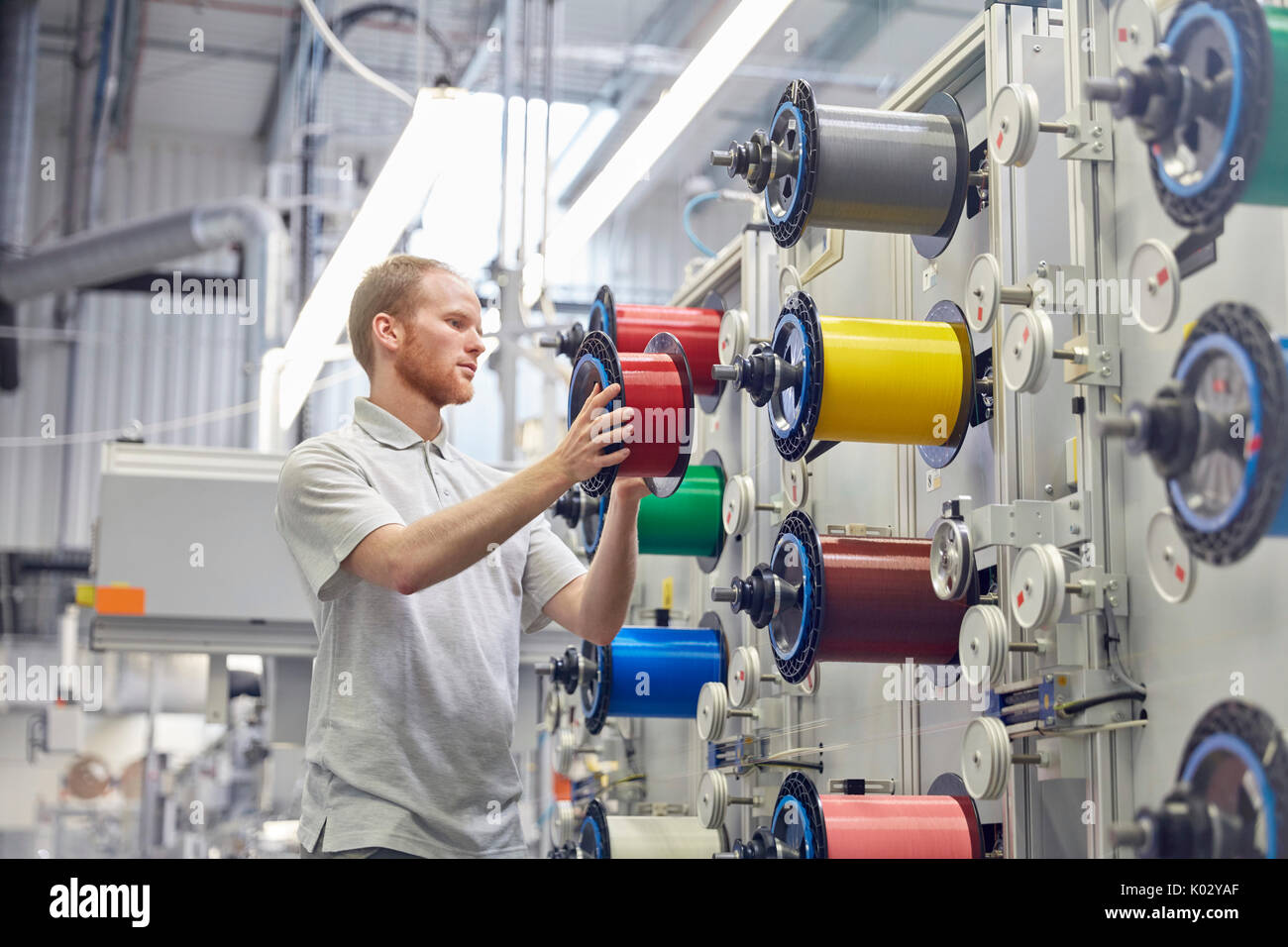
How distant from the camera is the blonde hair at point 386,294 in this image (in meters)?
2.37

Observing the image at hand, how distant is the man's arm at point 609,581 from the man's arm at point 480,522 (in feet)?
0.94

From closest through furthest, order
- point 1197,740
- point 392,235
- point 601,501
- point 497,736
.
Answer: point 1197,740
point 497,736
point 601,501
point 392,235

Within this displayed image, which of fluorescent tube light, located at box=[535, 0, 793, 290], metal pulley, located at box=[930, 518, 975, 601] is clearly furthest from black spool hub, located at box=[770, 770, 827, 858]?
fluorescent tube light, located at box=[535, 0, 793, 290]

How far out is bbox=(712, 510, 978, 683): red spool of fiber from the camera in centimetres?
220

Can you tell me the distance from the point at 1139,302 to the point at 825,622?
749mm

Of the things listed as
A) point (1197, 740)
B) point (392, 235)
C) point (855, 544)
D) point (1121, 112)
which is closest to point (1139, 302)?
point (1121, 112)

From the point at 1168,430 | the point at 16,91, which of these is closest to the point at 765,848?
the point at 1168,430

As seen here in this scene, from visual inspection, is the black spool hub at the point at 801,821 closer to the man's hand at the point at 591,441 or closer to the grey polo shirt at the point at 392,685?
the grey polo shirt at the point at 392,685

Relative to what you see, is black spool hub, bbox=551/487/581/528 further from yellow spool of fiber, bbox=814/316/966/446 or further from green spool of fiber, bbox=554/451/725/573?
yellow spool of fiber, bbox=814/316/966/446

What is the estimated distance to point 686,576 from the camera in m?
3.76

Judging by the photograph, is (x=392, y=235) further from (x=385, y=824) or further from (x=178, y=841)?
(x=178, y=841)

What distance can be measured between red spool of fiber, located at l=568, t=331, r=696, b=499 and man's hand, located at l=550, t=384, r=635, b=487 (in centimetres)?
4

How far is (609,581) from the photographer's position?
234cm

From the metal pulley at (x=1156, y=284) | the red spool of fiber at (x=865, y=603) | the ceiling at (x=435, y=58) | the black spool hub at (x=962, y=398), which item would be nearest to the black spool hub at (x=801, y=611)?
the red spool of fiber at (x=865, y=603)
